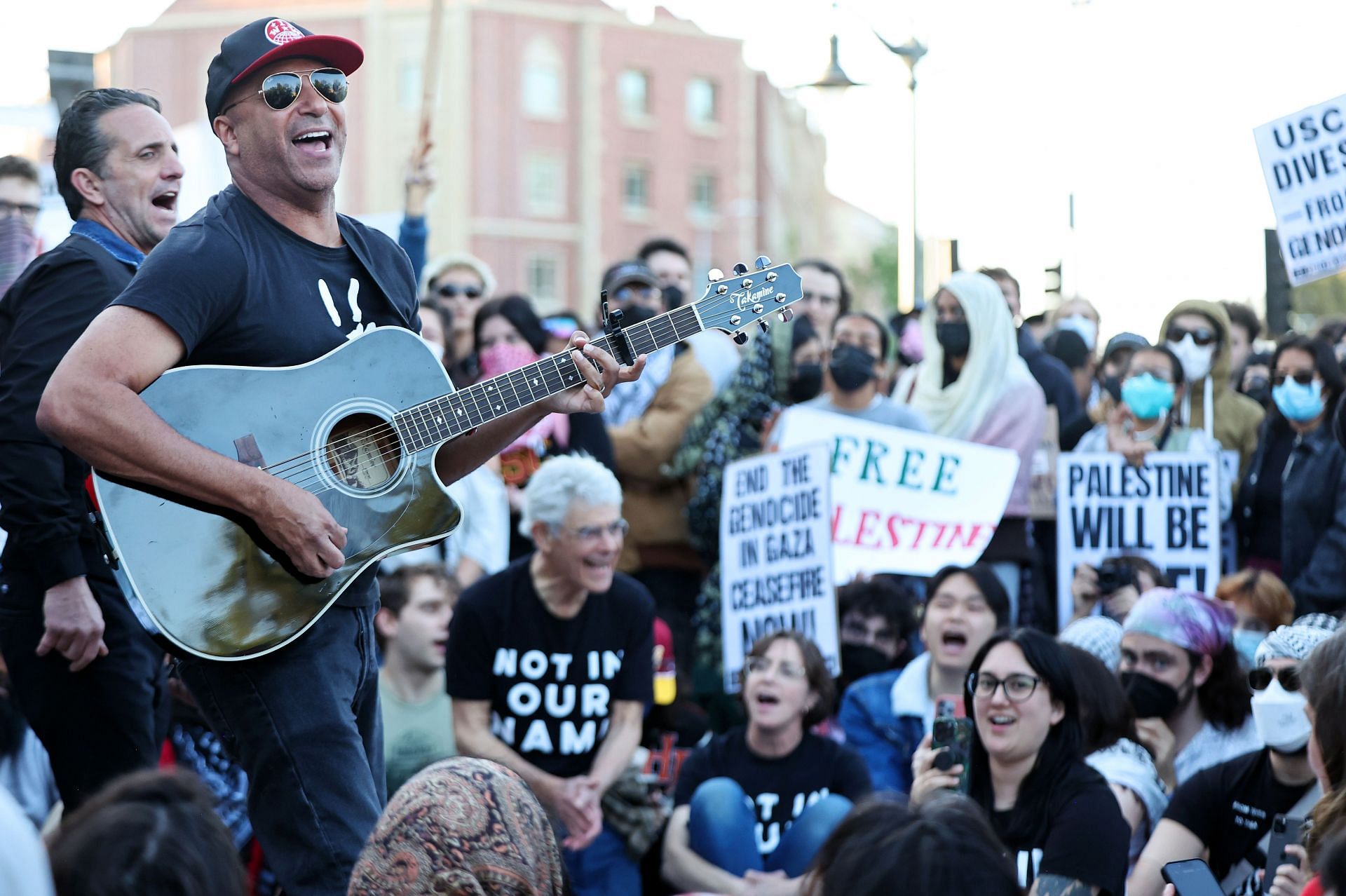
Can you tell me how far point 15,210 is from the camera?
660 cm

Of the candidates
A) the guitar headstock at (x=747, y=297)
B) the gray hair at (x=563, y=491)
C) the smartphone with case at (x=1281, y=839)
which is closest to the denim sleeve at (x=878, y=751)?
the gray hair at (x=563, y=491)

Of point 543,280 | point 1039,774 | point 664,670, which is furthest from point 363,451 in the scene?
point 543,280

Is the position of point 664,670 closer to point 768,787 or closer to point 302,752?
point 768,787

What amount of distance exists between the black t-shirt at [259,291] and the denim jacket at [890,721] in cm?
366

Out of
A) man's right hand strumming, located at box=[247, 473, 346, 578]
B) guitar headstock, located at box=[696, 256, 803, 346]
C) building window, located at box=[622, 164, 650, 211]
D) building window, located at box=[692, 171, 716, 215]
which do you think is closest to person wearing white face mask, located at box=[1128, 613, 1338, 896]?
guitar headstock, located at box=[696, 256, 803, 346]

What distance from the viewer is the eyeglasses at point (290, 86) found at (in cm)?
402

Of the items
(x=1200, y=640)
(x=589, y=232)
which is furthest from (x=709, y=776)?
(x=589, y=232)

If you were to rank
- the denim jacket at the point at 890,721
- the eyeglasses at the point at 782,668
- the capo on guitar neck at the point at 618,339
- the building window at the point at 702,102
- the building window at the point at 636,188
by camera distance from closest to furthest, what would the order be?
the capo on guitar neck at the point at 618,339 → the eyeglasses at the point at 782,668 → the denim jacket at the point at 890,721 → the building window at the point at 636,188 → the building window at the point at 702,102

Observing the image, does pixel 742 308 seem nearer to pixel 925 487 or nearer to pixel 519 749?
pixel 519 749

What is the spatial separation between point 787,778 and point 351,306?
352 centimetres

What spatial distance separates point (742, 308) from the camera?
459 centimetres

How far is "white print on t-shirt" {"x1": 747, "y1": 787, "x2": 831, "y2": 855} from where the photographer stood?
6918 millimetres

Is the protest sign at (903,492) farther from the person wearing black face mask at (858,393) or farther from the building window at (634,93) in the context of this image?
the building window at (634,93)

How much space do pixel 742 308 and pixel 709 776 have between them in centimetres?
309
